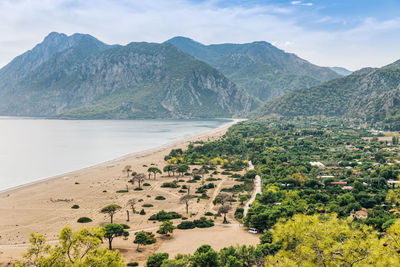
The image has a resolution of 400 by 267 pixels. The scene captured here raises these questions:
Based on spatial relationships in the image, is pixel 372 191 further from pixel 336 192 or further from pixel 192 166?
pixel 192 166

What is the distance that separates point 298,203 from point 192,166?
138ft

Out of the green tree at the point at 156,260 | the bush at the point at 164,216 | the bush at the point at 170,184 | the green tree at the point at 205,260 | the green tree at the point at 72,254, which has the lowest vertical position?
the bush at the point at 170,184

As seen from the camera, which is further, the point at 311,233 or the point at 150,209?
the point at 150,209

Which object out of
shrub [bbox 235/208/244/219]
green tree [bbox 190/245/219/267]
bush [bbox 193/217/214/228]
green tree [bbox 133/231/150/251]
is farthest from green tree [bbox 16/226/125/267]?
shrub [bbox 235/208/244/219]

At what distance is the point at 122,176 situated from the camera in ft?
219

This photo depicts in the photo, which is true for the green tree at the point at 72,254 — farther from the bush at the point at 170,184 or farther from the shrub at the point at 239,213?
the bush at the point at 170,184

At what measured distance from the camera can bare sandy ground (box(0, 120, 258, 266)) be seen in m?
31.4

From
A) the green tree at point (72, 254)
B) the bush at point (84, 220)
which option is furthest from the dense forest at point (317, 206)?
the bush at point (84, 220)

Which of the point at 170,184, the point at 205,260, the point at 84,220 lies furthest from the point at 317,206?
the point at 84,220

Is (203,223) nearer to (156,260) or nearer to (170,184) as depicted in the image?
(156,260)

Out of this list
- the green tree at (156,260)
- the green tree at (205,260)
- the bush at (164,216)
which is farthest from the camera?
the bush at (164,216)

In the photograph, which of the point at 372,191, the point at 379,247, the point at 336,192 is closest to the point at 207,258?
the point at 379,247

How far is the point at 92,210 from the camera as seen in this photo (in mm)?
43875

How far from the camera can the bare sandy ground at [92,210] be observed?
31422 mm
